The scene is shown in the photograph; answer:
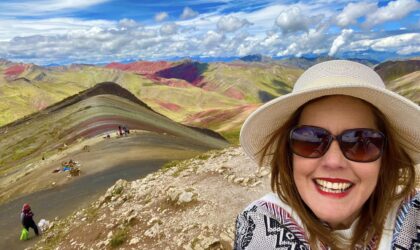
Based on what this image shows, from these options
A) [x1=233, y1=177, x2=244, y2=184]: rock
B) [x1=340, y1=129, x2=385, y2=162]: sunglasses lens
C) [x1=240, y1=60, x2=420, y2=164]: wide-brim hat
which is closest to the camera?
[x1=240, y1=60, x2=420, y2=164]: wide-brim hat

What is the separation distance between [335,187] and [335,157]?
9.5 inches

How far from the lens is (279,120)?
3627 mm

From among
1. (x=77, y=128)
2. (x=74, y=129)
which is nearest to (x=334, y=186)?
(x=77, y=128)

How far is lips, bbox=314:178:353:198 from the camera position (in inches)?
124

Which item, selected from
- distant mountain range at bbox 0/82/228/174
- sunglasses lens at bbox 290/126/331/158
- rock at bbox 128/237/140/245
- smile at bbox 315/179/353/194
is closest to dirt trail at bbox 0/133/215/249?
rock at bbox 128/237/140/245

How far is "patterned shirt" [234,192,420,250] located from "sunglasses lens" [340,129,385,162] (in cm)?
54

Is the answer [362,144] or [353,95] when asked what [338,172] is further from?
[353,95]

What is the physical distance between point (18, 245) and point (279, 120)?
2135cm

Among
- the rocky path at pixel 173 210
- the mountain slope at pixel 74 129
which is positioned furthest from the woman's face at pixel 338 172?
the mountain slope at pixel 74 129

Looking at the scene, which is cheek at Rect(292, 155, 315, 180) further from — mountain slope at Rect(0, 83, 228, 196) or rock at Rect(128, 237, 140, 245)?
mountain slope at Rect(0, 83, 228, 196)

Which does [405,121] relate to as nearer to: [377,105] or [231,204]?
[377,105]

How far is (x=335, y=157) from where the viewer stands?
3186mm

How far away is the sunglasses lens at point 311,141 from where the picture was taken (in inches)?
126

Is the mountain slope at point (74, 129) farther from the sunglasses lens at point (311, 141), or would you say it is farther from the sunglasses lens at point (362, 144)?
the sunglasses lens at point (362, 144)
